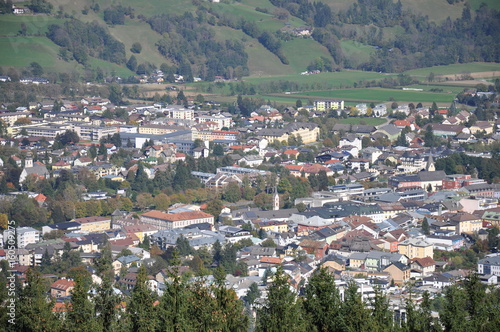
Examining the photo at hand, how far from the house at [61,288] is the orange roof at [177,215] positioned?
194 inches

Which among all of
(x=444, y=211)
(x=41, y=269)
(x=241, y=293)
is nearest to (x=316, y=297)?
(x=241, y=293)

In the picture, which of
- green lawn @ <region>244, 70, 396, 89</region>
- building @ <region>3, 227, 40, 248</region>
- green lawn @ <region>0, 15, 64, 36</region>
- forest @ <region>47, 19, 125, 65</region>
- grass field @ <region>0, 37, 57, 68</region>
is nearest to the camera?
building @ <region>3, 227, 40, 248</region>

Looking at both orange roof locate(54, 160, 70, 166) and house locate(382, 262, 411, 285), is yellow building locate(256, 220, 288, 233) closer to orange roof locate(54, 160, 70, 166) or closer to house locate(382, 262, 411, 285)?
house locate(382, 262, 411, 285)

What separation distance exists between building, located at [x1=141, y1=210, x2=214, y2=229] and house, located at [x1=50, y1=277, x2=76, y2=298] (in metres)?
4.80

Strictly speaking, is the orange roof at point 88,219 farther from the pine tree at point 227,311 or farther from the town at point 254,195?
the pine tree at point 227,311

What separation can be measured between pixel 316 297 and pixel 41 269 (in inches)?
308

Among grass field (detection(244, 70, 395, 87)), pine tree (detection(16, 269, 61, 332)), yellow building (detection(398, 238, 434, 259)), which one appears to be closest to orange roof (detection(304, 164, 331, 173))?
yellow building (detection(398, 238, 434, 259))

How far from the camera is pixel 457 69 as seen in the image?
45.1 meters

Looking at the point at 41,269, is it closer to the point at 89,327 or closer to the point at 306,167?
the point at 89,327

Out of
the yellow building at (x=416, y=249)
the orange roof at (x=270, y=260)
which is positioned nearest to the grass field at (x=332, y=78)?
the yellow building at (x=416, y=249)

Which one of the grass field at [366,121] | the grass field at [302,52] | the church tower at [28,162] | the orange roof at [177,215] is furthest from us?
the grass field at [302,52]

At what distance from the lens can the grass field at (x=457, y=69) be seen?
146 feet

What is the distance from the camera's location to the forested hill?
43.0m

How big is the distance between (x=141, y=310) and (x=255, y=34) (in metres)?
38.6
